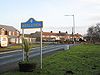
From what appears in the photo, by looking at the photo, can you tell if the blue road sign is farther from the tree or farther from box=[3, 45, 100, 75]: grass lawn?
the tree

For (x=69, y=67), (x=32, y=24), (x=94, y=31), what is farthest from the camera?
(x=94, y=31)

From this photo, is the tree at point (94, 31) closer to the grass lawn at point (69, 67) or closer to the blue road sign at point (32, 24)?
the grass lawn at point (69, 67)

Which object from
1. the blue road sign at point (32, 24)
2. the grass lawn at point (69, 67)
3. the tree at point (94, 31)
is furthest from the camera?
the tree at point (94, 31)

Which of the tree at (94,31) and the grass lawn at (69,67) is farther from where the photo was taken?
the tree at (94,31)

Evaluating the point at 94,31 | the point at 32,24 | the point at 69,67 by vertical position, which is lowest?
the point at 69,67

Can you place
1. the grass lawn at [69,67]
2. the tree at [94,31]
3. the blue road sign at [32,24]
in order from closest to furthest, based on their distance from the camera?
1. the grass lawn at [69,67]
2. the blue road sign at [32,24]
3. the tree at [94,31]

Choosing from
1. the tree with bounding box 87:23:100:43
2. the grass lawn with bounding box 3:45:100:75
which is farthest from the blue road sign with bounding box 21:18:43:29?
the tree with bounding box 87:23:100:43

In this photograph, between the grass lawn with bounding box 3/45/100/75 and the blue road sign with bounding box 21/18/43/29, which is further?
the blue road sign with bounding box 21/18/43/29

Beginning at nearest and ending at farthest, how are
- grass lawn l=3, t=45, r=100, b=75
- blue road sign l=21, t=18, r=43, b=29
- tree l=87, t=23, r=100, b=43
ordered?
grass lawn l=3, t=45, r=100, b=75 < blue road sign l=21, t=18, r=43, b=29 < tree l=87, t=23, r=100, b=43

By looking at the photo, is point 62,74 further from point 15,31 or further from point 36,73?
point 15,31

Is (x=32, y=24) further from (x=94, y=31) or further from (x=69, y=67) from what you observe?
(x=94, y=31)

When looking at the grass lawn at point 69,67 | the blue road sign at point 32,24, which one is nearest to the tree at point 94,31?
the grass lawn at point 69,67

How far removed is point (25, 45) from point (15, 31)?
100387 mm

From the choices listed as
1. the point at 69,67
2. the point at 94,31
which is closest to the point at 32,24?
the point at 69,67
